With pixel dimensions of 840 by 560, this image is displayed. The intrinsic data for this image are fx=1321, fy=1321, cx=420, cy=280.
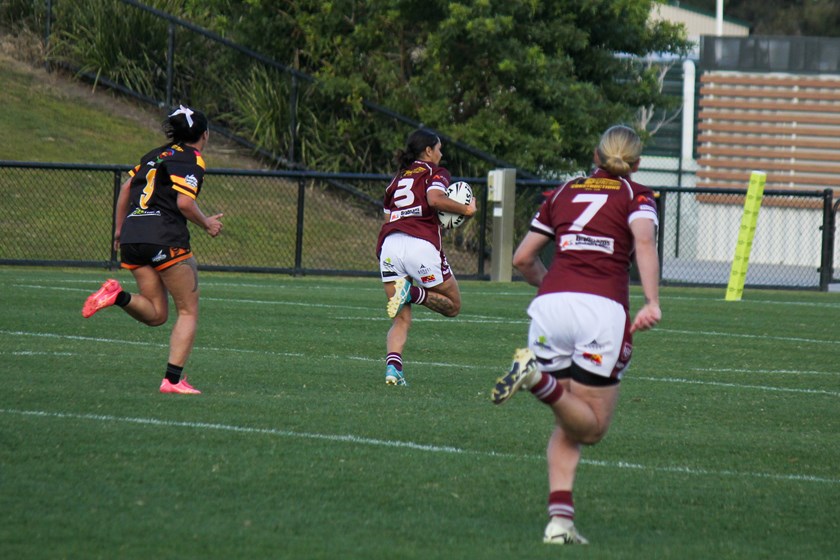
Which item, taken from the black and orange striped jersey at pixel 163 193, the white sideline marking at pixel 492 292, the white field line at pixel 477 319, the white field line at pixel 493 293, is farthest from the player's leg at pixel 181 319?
the white sideline marking at pixel 492 292

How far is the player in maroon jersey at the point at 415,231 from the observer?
9.52m

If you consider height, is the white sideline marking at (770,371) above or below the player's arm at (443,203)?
below

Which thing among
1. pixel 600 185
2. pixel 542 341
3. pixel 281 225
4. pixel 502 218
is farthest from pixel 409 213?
pixel 281 225

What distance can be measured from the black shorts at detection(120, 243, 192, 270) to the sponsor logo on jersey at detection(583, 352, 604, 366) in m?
3.80

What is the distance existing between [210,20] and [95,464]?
2313 cm

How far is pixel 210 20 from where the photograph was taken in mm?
28281

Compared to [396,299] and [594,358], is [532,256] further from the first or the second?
[396,299]

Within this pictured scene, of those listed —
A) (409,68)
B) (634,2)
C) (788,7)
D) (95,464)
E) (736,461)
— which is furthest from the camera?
(788,7)

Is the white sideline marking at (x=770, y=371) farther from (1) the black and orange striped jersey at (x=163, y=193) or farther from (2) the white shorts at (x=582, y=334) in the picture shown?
(2) the white shorts at (x=582, y=334)

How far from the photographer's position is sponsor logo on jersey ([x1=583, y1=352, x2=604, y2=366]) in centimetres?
527

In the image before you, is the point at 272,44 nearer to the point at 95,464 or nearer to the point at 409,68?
the point at 409,68

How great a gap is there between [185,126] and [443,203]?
2035 mm

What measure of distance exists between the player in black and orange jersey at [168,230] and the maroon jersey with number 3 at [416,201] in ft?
5.42

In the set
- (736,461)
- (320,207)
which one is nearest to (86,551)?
(736,461)
